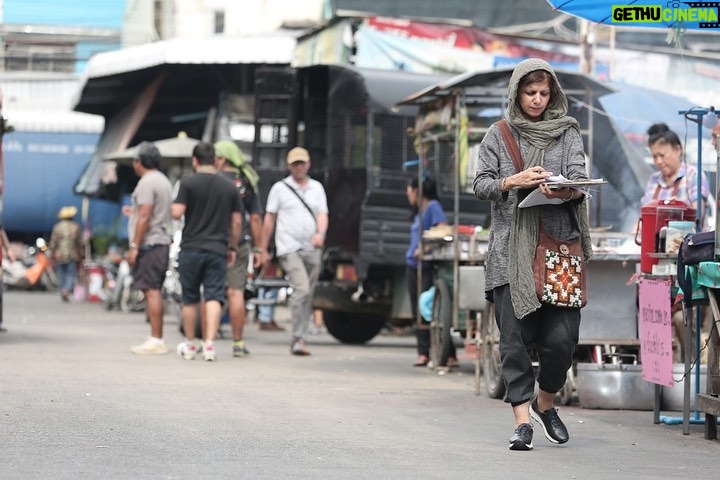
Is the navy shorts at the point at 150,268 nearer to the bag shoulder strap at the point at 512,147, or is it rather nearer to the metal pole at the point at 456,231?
the metal pole at the point at 456,231

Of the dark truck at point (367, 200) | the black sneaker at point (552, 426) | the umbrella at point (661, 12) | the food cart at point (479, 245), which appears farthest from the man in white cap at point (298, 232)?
the black sneaker at point (552, 426)

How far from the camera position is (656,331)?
30.1 ft

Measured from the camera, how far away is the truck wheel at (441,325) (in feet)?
42.9

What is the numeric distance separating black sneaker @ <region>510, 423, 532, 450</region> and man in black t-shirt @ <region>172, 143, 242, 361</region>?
20.4 feet

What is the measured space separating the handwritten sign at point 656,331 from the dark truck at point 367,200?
237 inches

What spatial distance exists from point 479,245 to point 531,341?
431cm

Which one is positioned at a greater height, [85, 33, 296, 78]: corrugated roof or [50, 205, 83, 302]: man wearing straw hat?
[85, 33, 296, 78]: corrugated roof

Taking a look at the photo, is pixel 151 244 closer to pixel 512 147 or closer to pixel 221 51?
pixel 512 147

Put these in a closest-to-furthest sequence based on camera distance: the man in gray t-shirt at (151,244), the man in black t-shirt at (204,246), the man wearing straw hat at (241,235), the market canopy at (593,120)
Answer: the market canopy at (593,120)
the man in black t-shirt at (204,246)
the man in gray t-shirt at (151,244)
the man wearing straw hat at (241,235)

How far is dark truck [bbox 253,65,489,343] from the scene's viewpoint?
53.3 feet

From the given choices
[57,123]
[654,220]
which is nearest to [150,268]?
[654,220]

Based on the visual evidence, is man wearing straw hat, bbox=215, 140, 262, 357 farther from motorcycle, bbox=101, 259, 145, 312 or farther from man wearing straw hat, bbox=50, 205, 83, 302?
man wearing straw hat, bbox=50, 205, 83, 302

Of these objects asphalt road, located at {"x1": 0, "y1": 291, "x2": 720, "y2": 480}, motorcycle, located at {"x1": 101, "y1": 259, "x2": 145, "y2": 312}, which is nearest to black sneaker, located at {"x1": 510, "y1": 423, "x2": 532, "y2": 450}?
asphalt road, located at {"x1": 0, "y1": 291, "x2": 720, "y2": 480}

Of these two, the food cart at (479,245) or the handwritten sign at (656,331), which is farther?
the food cart at (479,245)
